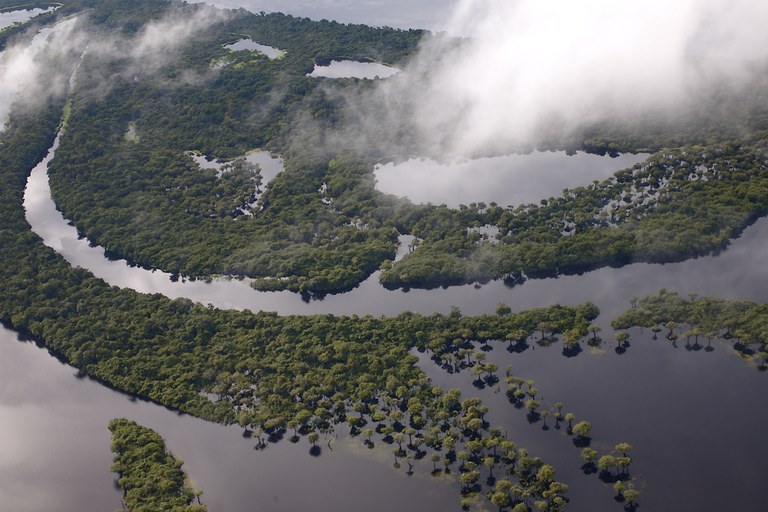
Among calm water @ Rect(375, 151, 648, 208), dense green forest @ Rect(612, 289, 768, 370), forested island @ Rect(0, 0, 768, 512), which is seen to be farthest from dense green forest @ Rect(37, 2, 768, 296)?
dense green forest @ Rect(612, 289, 768, 370)

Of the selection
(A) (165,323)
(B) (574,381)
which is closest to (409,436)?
(B) (574,381)

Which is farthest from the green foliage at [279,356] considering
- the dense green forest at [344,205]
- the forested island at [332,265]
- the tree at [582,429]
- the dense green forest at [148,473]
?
the dense green forest at [344,205]

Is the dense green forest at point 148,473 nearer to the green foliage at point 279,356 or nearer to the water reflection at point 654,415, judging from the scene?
the green foliage at point 279,356

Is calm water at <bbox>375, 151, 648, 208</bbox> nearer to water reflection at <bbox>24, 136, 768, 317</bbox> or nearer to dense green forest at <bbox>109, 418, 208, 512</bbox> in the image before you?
water reflection at <bbox>24, 136, 768, 317</bbox>

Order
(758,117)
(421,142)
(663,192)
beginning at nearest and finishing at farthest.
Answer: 1. (663,192)
2. (758,117)
3. (421,142)

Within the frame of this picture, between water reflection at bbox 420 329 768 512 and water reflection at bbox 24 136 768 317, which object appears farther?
water reflection at bbox 24 136 768 317

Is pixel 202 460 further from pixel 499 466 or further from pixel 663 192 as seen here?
pixel 663 192

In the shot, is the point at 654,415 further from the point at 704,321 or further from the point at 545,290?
the point at 545,290
